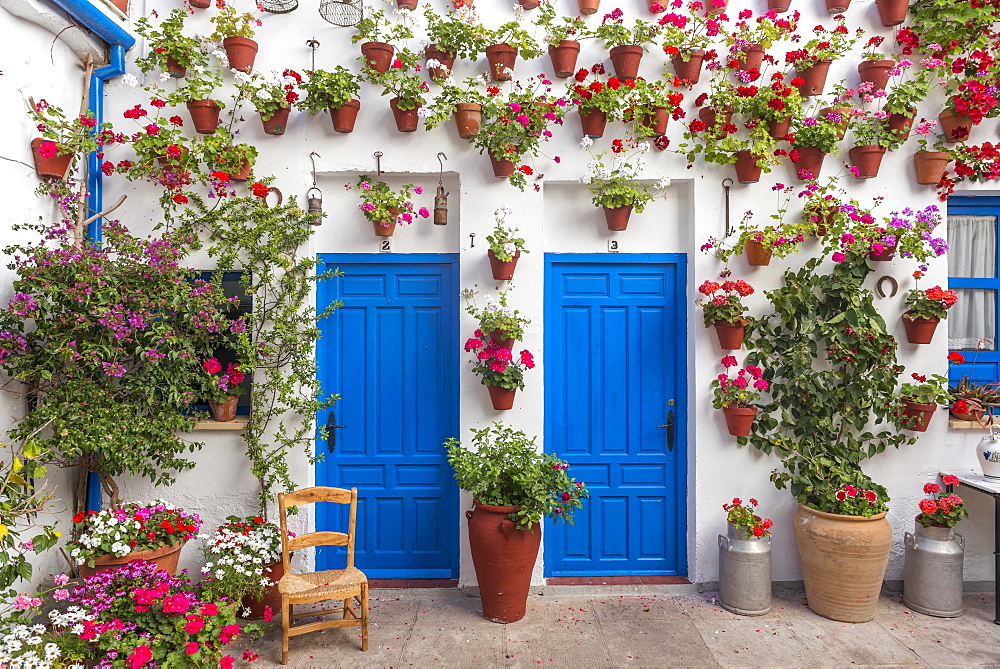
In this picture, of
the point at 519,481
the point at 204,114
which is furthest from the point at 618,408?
the point at 204,114

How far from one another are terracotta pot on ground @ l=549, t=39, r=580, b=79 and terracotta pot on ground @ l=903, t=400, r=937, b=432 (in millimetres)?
3165

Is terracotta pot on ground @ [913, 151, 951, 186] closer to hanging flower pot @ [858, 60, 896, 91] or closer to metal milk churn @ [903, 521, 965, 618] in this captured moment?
hanging flower pot @ [858, 60, 896, 91]

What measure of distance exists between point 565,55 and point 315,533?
3452mm

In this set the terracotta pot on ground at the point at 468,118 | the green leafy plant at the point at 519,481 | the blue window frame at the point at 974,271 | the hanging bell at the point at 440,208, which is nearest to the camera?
the green leafy plant at the point at 519,481

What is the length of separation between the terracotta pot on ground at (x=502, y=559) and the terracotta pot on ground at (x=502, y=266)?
1472 mm

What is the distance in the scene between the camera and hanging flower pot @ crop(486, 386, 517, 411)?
419 centimetres

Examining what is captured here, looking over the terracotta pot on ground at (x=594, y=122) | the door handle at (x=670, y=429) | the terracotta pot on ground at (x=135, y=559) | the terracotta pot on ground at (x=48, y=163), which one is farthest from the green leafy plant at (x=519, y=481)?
the terracotta pot on ground at (x=48, y=163)

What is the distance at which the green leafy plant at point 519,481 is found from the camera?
378 cm

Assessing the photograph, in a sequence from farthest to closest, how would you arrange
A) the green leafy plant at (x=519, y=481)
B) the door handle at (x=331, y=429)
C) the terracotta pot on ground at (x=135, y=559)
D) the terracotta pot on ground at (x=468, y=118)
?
1. the door handle at (x=331, y=429)
2. the terracotta pot on ground at (x=468, y=118)
3. the green leafy plant at (x=519, y=481)
4. the terracotta pot on ground at (x=135, y=559)

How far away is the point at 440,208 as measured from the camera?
4.36m

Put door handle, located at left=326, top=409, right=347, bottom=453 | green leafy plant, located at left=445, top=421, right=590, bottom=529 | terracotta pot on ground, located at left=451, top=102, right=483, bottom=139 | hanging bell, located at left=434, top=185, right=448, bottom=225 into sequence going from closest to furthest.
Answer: green leafy plant, located at left=445, top=421, right=590, bottom=529 < terracotta pot on ground, located at left=451, top=102, right=483, bottom=139 < hanging bell, located at left=434, top=185, right=448, bottom=225 < door handle, located at left=326, top=409, right=347, bottom=453

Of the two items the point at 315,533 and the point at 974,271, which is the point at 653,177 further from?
the point at 315,533

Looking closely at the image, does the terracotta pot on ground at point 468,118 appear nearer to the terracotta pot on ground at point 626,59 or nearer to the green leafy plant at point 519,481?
the terracotta pot on ground at point 626,59

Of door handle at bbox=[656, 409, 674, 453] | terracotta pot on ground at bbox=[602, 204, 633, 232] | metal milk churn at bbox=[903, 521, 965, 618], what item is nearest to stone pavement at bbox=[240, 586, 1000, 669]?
metal milk churn at bbox=[903, 521, 965, 618]
